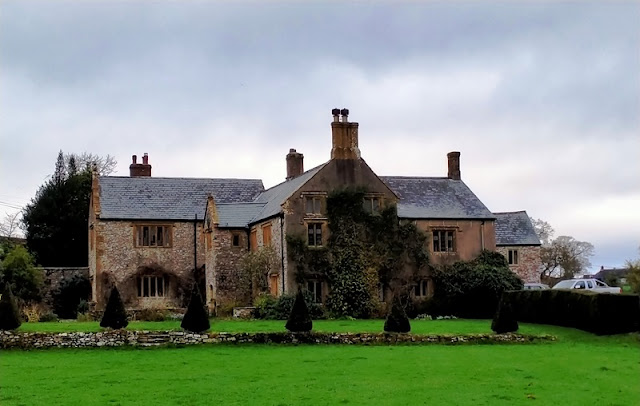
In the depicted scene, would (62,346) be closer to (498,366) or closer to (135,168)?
(498,366)

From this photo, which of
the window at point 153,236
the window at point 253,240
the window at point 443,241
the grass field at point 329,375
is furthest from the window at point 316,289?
the grass field at point 329,375

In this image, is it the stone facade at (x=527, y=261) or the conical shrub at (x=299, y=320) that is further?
the stone facade at (x=527, y=261)

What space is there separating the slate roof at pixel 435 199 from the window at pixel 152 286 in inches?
596

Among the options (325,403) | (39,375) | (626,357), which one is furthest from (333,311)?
(325,403)

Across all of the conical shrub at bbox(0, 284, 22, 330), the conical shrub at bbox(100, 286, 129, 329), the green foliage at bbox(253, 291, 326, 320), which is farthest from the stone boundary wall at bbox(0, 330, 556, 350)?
the green foliage at bbox(253, 291, 326, 320)

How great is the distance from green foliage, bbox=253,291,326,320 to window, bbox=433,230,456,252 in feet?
27.4

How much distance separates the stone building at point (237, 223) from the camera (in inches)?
1745

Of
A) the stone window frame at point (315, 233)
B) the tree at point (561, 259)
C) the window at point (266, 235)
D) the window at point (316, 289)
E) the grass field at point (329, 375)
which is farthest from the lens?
the tree at point (561, 259)

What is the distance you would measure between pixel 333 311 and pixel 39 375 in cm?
2207

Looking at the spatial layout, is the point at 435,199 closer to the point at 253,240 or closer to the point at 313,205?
the point at 313,205

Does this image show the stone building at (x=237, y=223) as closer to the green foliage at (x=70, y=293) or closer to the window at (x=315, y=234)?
the window at (x=315, y=234)

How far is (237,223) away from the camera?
4844 cm

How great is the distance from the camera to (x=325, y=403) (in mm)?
18234

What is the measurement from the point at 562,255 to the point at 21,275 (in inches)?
2463
